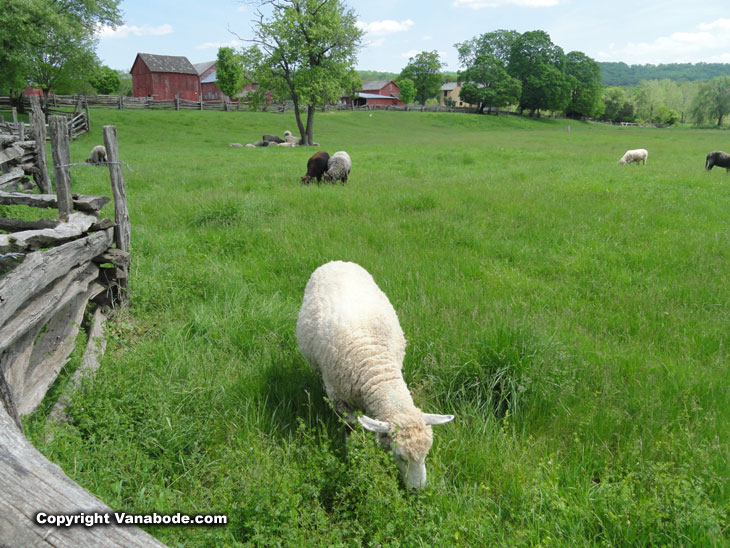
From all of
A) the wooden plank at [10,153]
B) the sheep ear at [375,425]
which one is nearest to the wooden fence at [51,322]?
the sheep ear at [375,425]

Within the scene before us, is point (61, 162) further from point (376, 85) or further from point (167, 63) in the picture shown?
point (376, 85)

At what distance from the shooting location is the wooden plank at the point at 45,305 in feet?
9.96

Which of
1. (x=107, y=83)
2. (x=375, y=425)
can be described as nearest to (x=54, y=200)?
(x=375, y=425)

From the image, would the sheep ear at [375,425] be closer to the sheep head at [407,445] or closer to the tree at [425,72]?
the sheep head at [407,445]

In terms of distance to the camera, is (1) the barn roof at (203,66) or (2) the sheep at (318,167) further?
(1) the barn roof at (203,66)

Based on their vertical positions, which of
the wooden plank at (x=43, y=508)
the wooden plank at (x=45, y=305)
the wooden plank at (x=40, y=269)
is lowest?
the wooden plank at (x=45, y=305)

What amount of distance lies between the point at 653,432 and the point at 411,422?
6.05ft

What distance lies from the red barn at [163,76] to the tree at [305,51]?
42.6 meters

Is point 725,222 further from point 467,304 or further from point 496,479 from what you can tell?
point 496,479

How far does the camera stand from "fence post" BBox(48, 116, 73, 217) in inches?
172

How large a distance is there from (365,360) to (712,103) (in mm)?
104855

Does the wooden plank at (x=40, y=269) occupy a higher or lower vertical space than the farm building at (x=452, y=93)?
lower

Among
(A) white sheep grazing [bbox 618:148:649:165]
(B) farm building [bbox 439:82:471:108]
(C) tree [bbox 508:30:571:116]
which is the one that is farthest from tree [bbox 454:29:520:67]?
(A) white sheep grazing [bbox 618:148:649:165]

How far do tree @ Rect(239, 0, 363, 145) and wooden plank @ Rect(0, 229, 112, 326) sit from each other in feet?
93.7
